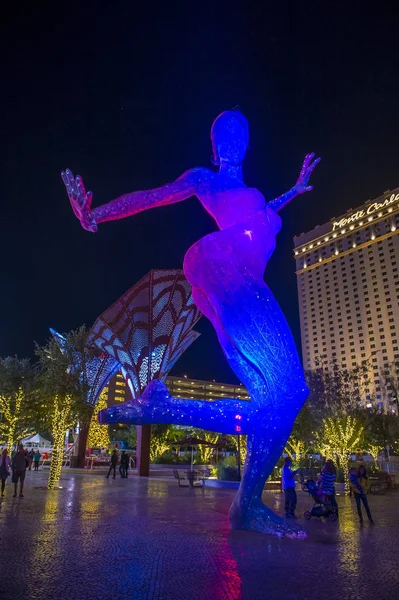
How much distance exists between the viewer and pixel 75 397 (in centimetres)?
2033

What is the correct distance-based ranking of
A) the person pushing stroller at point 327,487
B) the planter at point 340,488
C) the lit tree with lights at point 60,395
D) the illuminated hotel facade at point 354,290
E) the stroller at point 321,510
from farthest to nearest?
the illuminated hotel facade at point 354,290
the planter at point 340,488
the lit tree with lights at point 60,395
the person pushing stroller at point 327,487
the stroller at point 321,510

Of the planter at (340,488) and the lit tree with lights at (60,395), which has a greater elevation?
the lit tree with lights at (60,395)

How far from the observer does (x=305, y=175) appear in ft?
32.3

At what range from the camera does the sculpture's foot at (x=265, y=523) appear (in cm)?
739

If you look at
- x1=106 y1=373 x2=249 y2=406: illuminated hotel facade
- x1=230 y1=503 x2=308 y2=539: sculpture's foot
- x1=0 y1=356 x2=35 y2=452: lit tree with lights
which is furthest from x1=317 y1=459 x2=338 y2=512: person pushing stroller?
x1=106 y1=373 x2=249 y2=406: illuminated hotel facade

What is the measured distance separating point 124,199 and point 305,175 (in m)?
4.33

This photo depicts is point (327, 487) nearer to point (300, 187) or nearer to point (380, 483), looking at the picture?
point (300, 187)

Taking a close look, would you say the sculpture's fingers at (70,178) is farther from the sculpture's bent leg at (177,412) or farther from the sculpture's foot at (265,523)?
the sculpture's foot at (265,523)

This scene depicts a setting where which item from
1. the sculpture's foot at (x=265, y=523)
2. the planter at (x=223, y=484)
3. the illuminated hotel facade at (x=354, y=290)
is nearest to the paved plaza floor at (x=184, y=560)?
the sculpture's foot at (x=265, y=523)

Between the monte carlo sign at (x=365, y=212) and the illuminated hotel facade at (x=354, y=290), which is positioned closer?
the illuminated hotel facade at (x=354, y=290)

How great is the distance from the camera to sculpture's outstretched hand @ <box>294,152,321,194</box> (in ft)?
32.1

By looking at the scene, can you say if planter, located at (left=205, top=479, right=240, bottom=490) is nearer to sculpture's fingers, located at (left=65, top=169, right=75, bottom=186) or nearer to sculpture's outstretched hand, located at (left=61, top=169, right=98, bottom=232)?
sculpture's outstretched hand, located at (left=61, top=169, right=98, bottom=232)

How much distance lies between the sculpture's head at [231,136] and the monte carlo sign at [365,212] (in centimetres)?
11398

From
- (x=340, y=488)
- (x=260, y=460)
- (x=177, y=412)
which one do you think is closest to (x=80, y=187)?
(x=177, y=412)
